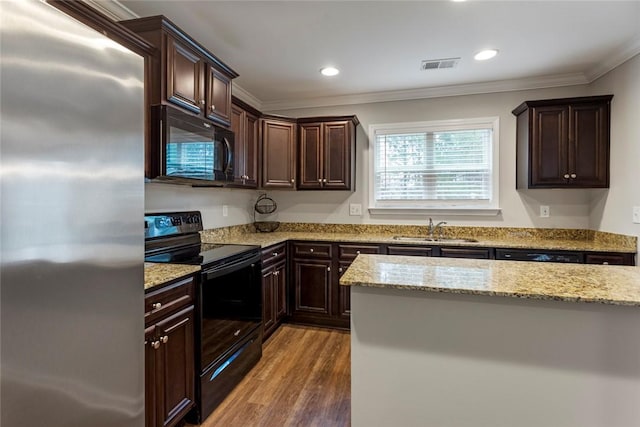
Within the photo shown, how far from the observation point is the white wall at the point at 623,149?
8.66 feet

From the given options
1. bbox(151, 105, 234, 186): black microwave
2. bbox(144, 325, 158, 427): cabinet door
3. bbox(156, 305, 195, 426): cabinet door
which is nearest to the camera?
bbox(144, 325, 158, 427): cabinet door

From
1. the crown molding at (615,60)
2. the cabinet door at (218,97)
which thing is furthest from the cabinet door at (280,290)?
the crown molding at (615,60)

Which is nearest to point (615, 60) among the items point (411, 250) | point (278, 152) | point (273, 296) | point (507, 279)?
point (411, 250)

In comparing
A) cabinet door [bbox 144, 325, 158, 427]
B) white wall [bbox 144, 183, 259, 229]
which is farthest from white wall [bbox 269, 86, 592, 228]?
cabinet door [bbox 144, 325, 158, 427]

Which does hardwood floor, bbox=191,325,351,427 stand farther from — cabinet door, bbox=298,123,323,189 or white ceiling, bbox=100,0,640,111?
white ceiling, bbox=100,0,640,111

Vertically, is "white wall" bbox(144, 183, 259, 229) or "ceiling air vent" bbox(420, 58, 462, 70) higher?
"ceiling air vent" bbox(420, 58, 462, 70)

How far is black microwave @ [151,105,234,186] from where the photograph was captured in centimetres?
192

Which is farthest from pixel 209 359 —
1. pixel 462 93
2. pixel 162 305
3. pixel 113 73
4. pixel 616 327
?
pixel 462 93

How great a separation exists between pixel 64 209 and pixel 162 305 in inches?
36.0

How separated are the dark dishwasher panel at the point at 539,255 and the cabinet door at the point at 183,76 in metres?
2.79

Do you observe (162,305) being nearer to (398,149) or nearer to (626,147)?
(398,149)

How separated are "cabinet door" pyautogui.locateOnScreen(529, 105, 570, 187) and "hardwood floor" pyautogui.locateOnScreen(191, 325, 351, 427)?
2414mm

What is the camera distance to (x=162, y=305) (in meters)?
1.64

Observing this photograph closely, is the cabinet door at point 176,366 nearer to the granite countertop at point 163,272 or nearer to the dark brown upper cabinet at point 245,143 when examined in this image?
the granite countertop at point 163,272
